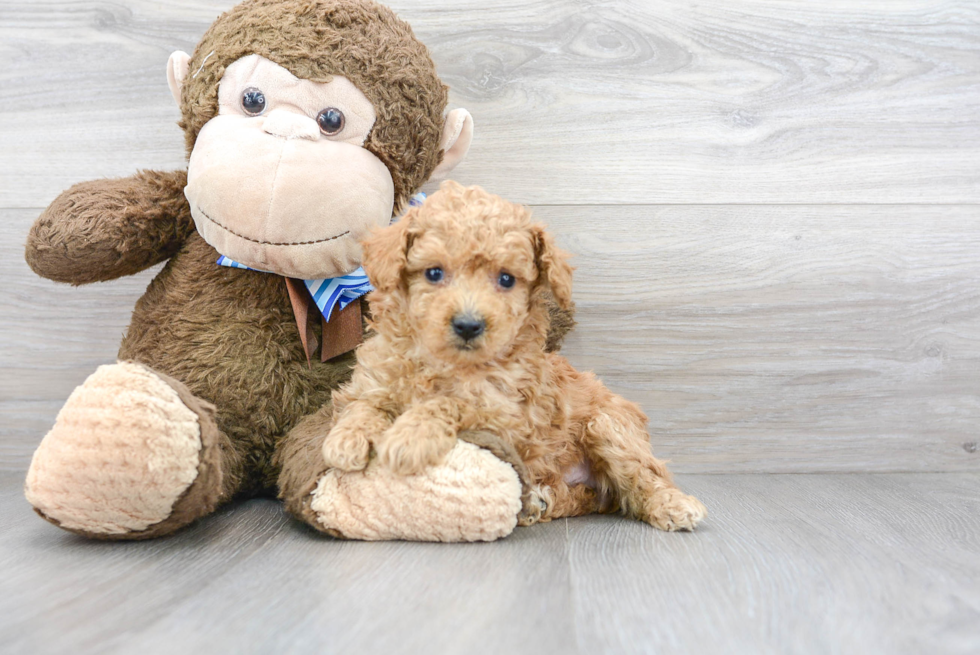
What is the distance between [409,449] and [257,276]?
51 centimetres

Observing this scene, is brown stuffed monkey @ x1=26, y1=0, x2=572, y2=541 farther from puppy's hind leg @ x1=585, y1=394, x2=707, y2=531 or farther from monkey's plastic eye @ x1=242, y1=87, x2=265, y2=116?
puppy's hind leg @ x1=585, y1=394, x2=707, y2=531

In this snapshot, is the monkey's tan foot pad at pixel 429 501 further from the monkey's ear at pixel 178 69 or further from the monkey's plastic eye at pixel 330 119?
the monkey's ear at pixel 178 69

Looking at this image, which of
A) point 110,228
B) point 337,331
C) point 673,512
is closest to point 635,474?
point 673,512

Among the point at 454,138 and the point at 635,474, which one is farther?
the point at 454,138

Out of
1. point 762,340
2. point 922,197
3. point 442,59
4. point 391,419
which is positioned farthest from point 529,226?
point 922,197

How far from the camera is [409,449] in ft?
3.20

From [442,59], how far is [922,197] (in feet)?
3.50

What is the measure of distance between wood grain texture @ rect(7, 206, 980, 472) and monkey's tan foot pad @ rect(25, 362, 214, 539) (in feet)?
2.14

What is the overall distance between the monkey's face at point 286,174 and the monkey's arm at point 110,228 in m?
0.13

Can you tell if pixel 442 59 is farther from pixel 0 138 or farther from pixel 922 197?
A: pixel 922 197

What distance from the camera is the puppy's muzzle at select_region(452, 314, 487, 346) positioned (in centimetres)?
99

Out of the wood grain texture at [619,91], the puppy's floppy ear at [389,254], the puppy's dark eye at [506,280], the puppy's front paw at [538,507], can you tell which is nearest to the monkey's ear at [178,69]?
the wood grain texture at [619,91]

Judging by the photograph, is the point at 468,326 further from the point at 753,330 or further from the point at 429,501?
the point at 753,330

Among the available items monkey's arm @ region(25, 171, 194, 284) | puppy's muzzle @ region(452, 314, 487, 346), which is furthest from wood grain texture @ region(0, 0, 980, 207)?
puppy's muzzle @ region(452, 314, 487, 346)
